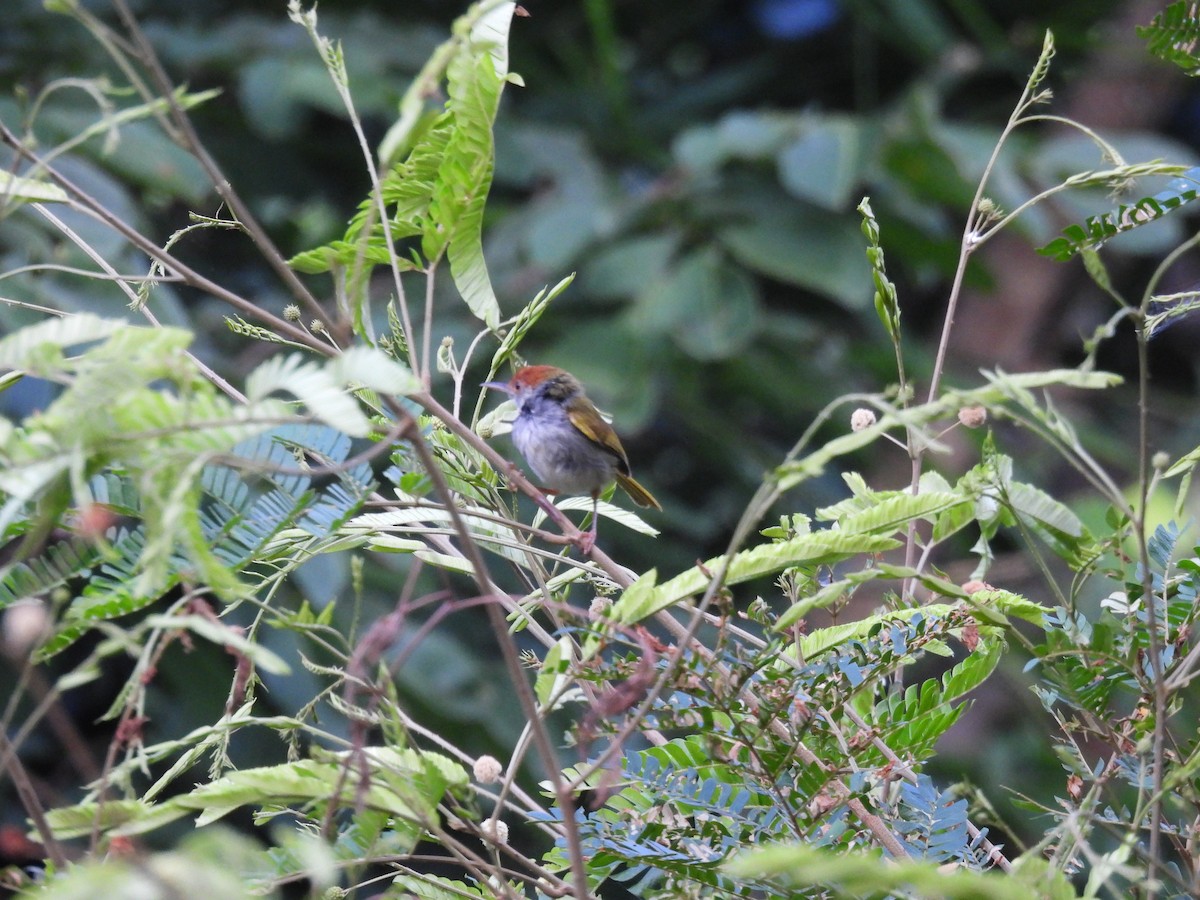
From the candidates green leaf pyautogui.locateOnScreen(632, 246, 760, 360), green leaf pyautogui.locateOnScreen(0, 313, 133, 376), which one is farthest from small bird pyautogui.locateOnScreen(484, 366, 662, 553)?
green leaf pyautogui.locateOnScreen(0, 313, 133, 376)

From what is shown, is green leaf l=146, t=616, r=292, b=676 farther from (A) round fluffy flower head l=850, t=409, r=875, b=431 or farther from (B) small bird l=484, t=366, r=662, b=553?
(B) small bird l=484, t=366, r=662, b=553

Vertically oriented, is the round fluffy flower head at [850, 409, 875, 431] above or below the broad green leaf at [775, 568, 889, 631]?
above

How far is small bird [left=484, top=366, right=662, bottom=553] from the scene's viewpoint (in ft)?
9.91

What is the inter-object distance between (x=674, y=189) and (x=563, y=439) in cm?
262

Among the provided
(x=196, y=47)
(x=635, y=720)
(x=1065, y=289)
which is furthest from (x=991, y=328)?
(x=635, y=720)

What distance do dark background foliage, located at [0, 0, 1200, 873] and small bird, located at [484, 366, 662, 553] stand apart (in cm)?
101

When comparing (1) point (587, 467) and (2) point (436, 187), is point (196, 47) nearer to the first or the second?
(1) point (587, 467)

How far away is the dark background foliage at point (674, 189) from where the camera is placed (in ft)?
14.9

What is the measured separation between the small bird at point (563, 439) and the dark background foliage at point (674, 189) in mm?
1012

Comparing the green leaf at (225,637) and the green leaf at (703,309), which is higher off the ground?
the green leaf at (225,637)

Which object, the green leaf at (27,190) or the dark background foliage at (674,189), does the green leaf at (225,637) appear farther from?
the dark background foliage at (674,189)

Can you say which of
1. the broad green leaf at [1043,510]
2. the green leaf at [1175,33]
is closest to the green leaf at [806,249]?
the green leaf at [1175,33]

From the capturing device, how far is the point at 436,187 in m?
1.37

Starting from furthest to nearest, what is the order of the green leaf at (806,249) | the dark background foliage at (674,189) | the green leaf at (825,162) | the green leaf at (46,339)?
1. the green leaf at (806,249)
2. the green leaf at (825,162)
3. the dark background foliage at (674,189)
4. the green leaf at (46,339)
